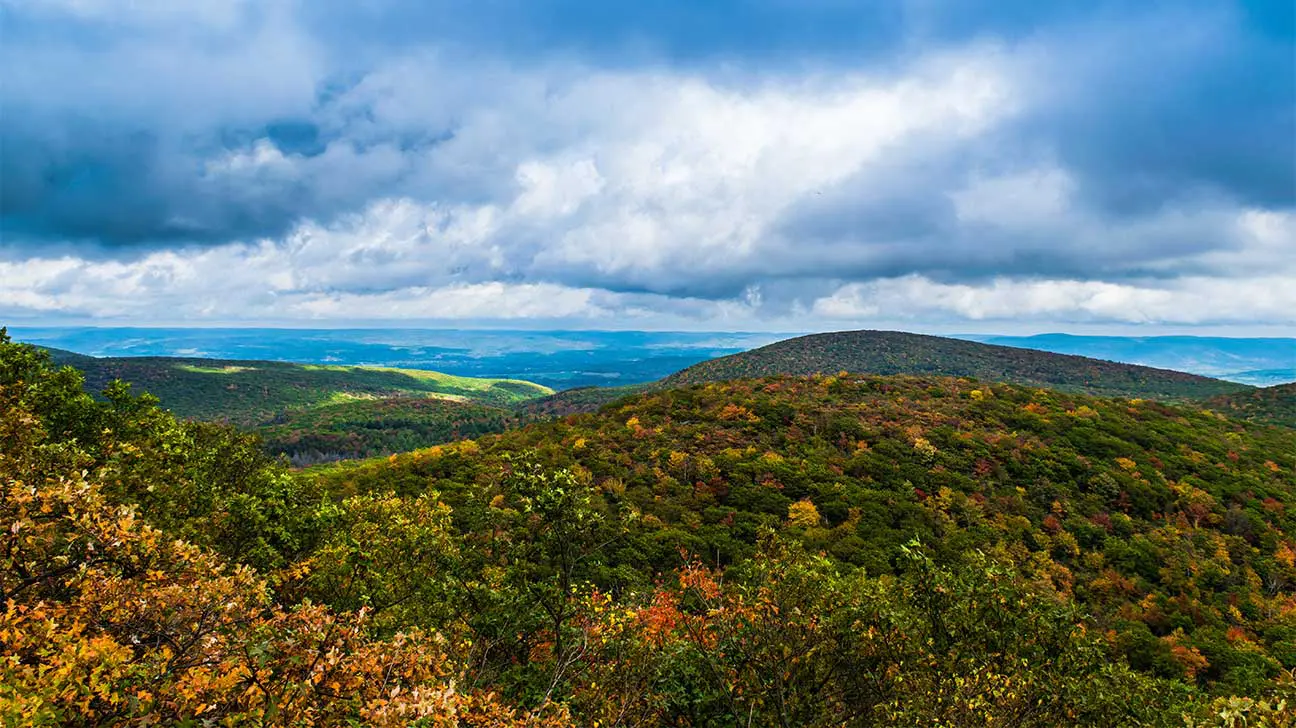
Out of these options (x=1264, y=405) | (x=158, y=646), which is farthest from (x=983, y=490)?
(x=1264, y=405)

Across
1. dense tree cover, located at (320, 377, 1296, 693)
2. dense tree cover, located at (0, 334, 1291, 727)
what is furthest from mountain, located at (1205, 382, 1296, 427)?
dense tree cover, located at (0, 334, 1291, 727)

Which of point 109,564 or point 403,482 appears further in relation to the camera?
point 403,482

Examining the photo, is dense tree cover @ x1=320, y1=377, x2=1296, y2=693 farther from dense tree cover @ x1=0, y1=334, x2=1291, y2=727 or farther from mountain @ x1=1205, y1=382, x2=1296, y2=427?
mountain @ x1=1205, y1=382, x2=1296, y2=427

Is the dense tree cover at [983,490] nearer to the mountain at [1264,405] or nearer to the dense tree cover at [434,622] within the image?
the dense tree cover at [434,622]

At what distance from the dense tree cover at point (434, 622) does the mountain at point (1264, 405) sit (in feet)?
468

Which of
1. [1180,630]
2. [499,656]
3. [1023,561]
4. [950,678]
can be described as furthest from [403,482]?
[1180,630]

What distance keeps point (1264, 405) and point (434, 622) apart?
703 ft

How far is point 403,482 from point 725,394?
4945 cm

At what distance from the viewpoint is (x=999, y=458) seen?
64.0 metres

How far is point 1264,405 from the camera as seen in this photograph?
14475 centimetres

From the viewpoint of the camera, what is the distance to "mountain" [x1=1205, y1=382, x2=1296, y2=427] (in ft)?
432

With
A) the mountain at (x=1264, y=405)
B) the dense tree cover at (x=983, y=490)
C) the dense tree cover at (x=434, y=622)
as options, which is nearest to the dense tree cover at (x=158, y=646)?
the dense tree cover at (x=434, y=622)

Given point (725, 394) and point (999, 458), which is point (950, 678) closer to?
point (999, 458)

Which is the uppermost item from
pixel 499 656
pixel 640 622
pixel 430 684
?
pixel 430 684
